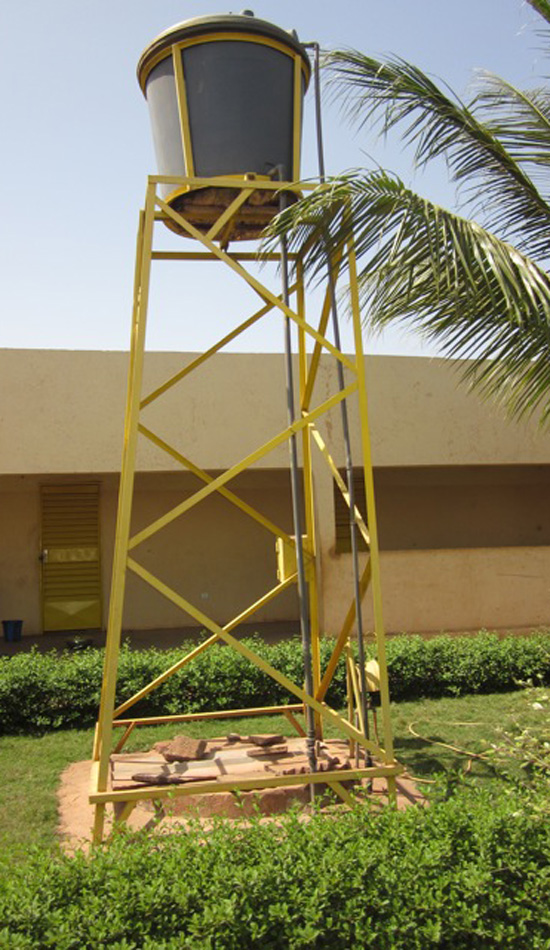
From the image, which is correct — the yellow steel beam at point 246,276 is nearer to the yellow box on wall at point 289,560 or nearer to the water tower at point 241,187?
the water tower at point 241,187

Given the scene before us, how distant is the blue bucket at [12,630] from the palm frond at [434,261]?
29.1 feet

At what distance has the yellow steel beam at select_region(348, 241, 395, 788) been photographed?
484 centimetres

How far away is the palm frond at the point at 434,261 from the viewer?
14.6ft

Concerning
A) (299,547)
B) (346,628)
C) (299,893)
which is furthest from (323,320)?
(299,893)

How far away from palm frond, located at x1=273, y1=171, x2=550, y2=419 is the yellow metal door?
363 inches

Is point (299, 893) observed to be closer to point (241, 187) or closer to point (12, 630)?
point (241, 187)

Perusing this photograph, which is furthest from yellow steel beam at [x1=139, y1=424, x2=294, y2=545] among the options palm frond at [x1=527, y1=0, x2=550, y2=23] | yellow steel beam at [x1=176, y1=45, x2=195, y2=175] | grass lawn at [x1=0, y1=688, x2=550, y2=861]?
palm frond at [x1=527, y1=0, x2=550, y2=23]

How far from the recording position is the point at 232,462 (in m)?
10.9

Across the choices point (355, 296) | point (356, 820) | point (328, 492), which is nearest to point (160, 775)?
point (356, 820)

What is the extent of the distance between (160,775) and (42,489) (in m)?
8.68

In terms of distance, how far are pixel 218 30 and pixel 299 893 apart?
4335 millimetres

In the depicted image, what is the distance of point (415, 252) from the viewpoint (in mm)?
4559

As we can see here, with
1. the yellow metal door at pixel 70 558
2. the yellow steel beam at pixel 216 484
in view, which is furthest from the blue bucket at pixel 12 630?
the yellow steel beam at pixel 216 484

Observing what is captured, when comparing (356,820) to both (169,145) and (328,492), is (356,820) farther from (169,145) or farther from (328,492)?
(328,492)
